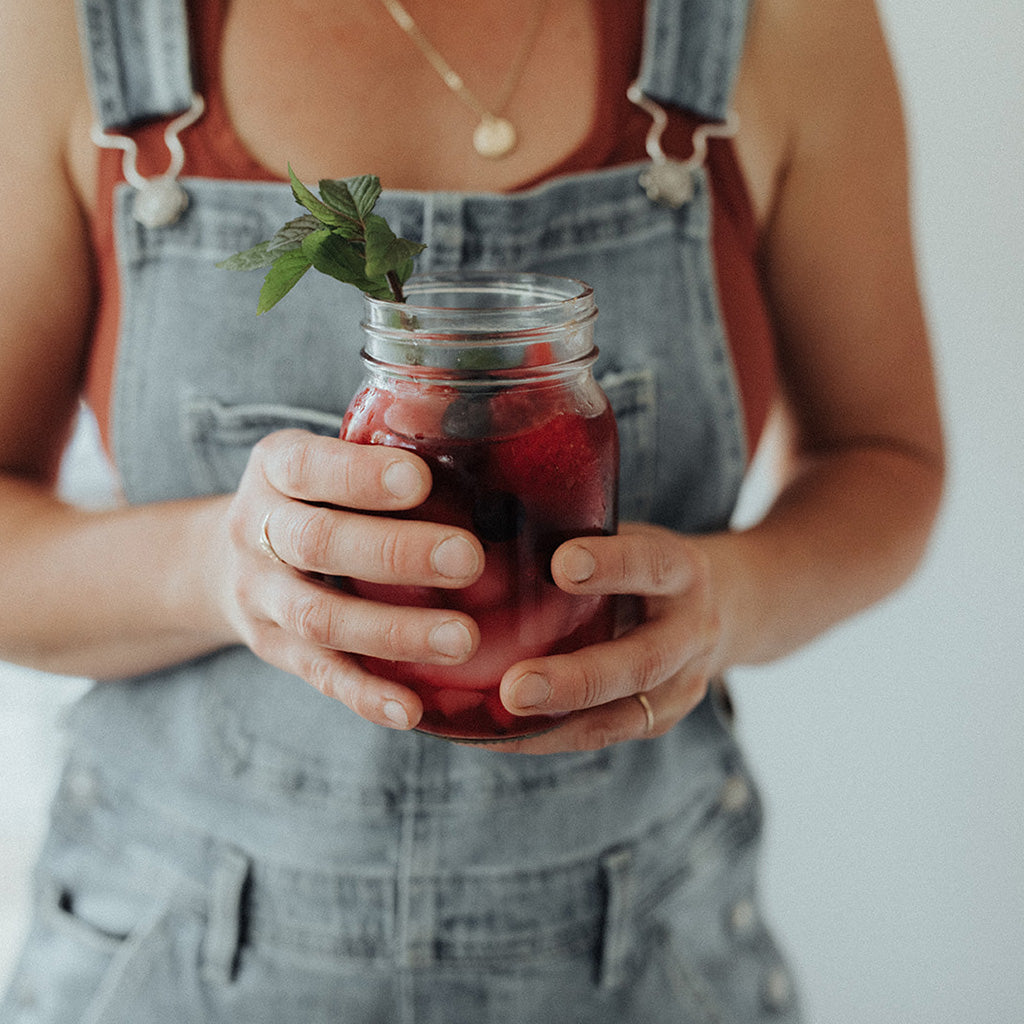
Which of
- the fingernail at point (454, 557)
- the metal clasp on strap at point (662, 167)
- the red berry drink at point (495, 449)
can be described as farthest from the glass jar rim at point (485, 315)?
the metal clasp on strap at point (662, 167)

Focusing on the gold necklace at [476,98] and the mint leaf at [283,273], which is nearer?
the mint leaf at [283,273]

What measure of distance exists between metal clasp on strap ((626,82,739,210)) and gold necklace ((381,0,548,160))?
0.09m

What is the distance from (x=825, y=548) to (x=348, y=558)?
17.8 inches

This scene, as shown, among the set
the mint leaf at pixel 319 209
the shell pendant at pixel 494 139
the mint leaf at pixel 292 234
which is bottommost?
the mint leaf at pixel 292 234

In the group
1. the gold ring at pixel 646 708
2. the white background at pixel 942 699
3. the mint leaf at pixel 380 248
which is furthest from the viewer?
the white background at pixel 942 699

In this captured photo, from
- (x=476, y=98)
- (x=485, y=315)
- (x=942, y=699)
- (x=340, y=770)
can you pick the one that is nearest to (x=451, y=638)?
(x=485, y=315)

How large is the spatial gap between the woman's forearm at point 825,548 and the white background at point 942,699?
0.48 metres

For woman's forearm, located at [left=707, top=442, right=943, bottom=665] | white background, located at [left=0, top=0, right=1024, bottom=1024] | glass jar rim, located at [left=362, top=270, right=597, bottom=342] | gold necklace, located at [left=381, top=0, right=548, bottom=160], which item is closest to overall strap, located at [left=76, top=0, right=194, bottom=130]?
gold necklace, located at [left=381, top=0, right=548, bottom=160]

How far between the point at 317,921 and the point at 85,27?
0.67 metres

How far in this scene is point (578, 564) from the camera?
0.49 metres

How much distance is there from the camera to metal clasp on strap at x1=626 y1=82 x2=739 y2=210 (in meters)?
0.73

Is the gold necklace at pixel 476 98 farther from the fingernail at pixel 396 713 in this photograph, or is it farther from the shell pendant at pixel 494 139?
the fingernail at pixel 396 713

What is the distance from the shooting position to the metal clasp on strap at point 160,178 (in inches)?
27.5

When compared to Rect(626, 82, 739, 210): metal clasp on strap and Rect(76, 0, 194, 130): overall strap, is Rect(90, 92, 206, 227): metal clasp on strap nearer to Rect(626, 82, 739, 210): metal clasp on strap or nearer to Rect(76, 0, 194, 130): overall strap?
Rect(76, 0, 194, 130): overall strap
